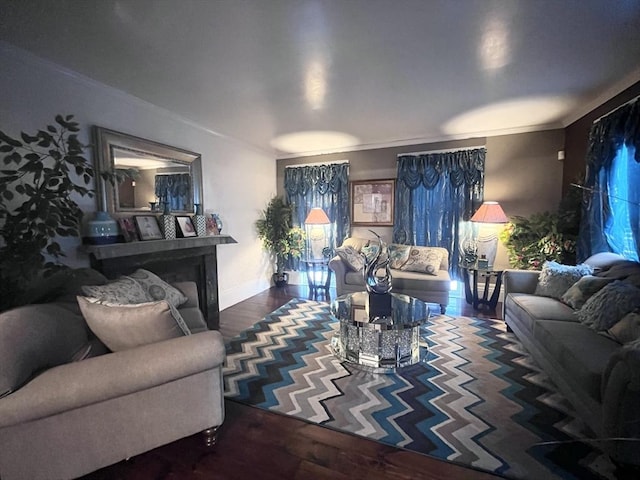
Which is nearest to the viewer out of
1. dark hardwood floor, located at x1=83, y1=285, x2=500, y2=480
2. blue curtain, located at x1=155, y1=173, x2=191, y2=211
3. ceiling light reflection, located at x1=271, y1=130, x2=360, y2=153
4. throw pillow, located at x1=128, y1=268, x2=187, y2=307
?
dark hardwood floor, located at x1=83, y1=285, x2=500, y2=480

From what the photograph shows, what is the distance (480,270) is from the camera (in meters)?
3.39

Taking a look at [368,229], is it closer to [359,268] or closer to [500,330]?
[359,268]

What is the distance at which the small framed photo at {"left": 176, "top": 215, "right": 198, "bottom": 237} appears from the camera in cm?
296

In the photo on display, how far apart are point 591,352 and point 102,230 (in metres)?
3.62

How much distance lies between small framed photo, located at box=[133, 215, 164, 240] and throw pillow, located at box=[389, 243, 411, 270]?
9.78ft

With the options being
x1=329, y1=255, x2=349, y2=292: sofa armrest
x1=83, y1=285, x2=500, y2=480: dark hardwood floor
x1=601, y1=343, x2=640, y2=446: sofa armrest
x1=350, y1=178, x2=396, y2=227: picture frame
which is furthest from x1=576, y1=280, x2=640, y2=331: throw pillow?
x1=350, y1=178, x2=396, y2=227: picture frame

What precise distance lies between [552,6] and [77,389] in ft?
9.84

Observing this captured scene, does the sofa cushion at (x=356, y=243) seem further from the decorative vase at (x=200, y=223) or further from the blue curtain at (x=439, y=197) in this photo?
the decorative vase at (x=200, y=223)

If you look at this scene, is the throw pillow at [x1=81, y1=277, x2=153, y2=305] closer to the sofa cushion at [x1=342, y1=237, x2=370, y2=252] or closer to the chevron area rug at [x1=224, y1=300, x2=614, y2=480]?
the chevron area rug at [x1=224, y1=300, x2=614, y2=480]

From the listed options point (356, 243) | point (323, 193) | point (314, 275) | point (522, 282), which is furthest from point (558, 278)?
point (323, 193)

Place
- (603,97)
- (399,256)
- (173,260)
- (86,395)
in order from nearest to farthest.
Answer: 1. (86,395)
2. (603,97)
3. (173,260)
4. (399,256)

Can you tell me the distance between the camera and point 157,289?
6.79 ft

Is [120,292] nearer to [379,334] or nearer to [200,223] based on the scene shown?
[200,223]

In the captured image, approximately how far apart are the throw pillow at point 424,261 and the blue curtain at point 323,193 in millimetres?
1231
